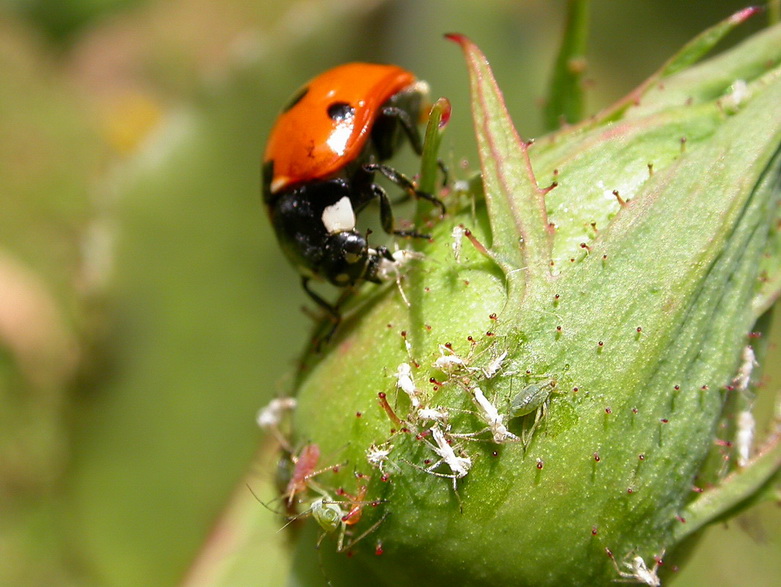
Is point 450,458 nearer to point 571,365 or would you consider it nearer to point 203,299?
point 571,365

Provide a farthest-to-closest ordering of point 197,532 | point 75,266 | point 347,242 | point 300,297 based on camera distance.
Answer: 1. point 75,266
2. point 300,297
3. point 197,532
4. point 347,242

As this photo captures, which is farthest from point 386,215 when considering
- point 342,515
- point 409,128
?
point 342,515

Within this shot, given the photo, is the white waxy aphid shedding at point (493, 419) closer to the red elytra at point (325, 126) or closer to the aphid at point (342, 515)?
the aphid at point (342, 515)

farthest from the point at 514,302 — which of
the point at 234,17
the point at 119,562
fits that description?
the point at 234,17

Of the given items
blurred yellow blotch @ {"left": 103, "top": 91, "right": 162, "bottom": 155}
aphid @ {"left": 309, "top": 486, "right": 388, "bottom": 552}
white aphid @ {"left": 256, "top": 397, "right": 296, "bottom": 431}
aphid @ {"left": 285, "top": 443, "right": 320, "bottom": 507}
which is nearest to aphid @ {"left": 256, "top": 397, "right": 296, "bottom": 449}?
white aphid @ {"left": 256, "top": 397, "right": 296, "bottom": 431}

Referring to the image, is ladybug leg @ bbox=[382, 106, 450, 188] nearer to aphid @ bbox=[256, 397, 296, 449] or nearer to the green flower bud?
the green flower bud

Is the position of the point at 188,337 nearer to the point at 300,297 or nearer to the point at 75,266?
the point at 300,297
